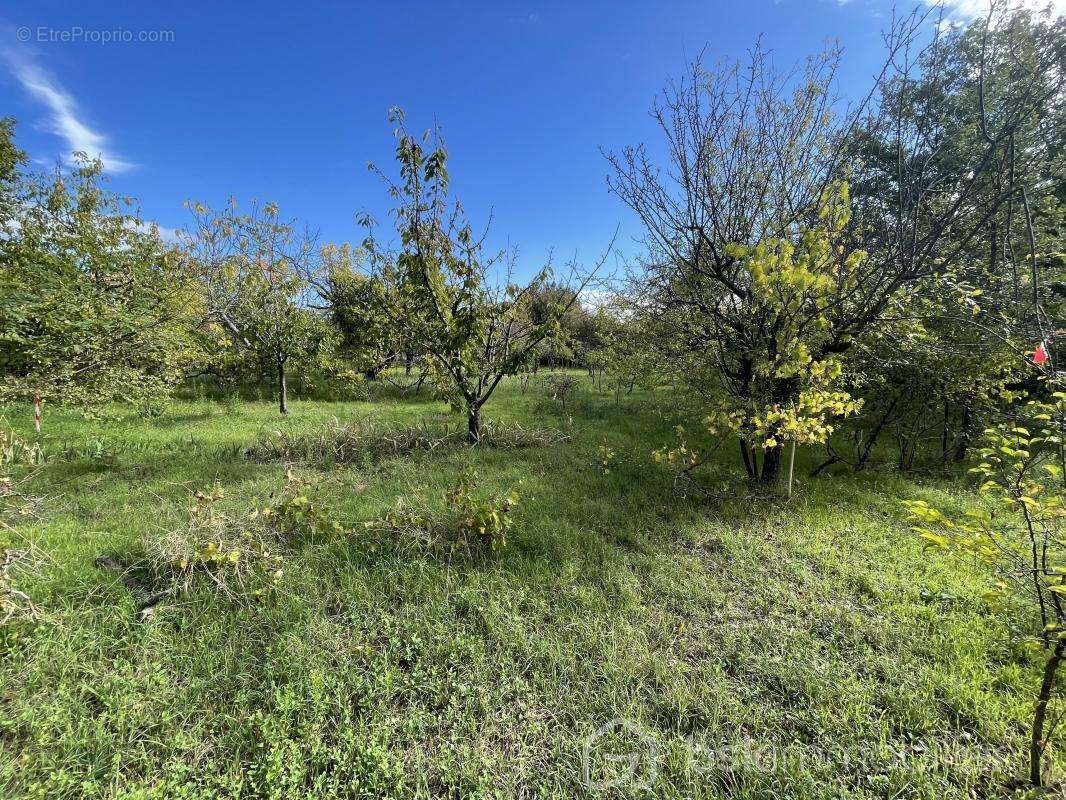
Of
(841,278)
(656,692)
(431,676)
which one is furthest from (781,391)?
(431,676)

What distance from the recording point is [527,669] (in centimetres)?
220

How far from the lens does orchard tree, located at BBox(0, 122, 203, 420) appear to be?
16.0 ft

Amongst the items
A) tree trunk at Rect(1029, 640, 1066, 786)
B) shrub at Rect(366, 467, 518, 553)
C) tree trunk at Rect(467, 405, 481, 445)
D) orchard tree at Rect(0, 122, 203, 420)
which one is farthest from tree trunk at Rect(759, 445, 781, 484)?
orchard tree at Rect(0, 122, 203, 420)

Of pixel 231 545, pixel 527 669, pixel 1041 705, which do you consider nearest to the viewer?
pixel 1041 705

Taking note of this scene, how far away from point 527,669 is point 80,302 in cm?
750

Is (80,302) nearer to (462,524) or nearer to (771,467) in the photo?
(462,524)

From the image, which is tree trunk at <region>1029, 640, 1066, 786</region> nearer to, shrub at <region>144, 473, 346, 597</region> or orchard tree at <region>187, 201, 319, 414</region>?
shrub at <region>144, 473, 346, 597</region>

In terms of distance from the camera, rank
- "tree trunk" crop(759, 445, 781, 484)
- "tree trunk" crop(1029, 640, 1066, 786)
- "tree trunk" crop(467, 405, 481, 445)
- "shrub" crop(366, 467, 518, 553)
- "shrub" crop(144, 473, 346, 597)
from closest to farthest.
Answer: "tree trunk" crop(1029, 640, 1066, 786) < "shrub" crop(144, 473, 346, 597) < "shrub" crop(366, 467, 518, 553) < "tree trunk" crop(759, 445, 781, 484) < "tree trunk" crop(467, 405, 481, 445)

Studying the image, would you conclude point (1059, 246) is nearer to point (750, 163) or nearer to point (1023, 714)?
point (750, 163)

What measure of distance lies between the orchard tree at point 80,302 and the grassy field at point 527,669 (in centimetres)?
277

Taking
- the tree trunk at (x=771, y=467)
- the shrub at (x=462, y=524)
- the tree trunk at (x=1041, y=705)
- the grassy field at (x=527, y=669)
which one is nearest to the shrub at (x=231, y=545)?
the grassy field at (x=527, y=669)

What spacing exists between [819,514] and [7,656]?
21.0 feet

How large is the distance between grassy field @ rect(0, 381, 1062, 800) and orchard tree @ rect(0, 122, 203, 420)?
2.77m

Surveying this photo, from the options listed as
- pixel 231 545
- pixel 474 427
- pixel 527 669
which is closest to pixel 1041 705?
pixel 527 669
